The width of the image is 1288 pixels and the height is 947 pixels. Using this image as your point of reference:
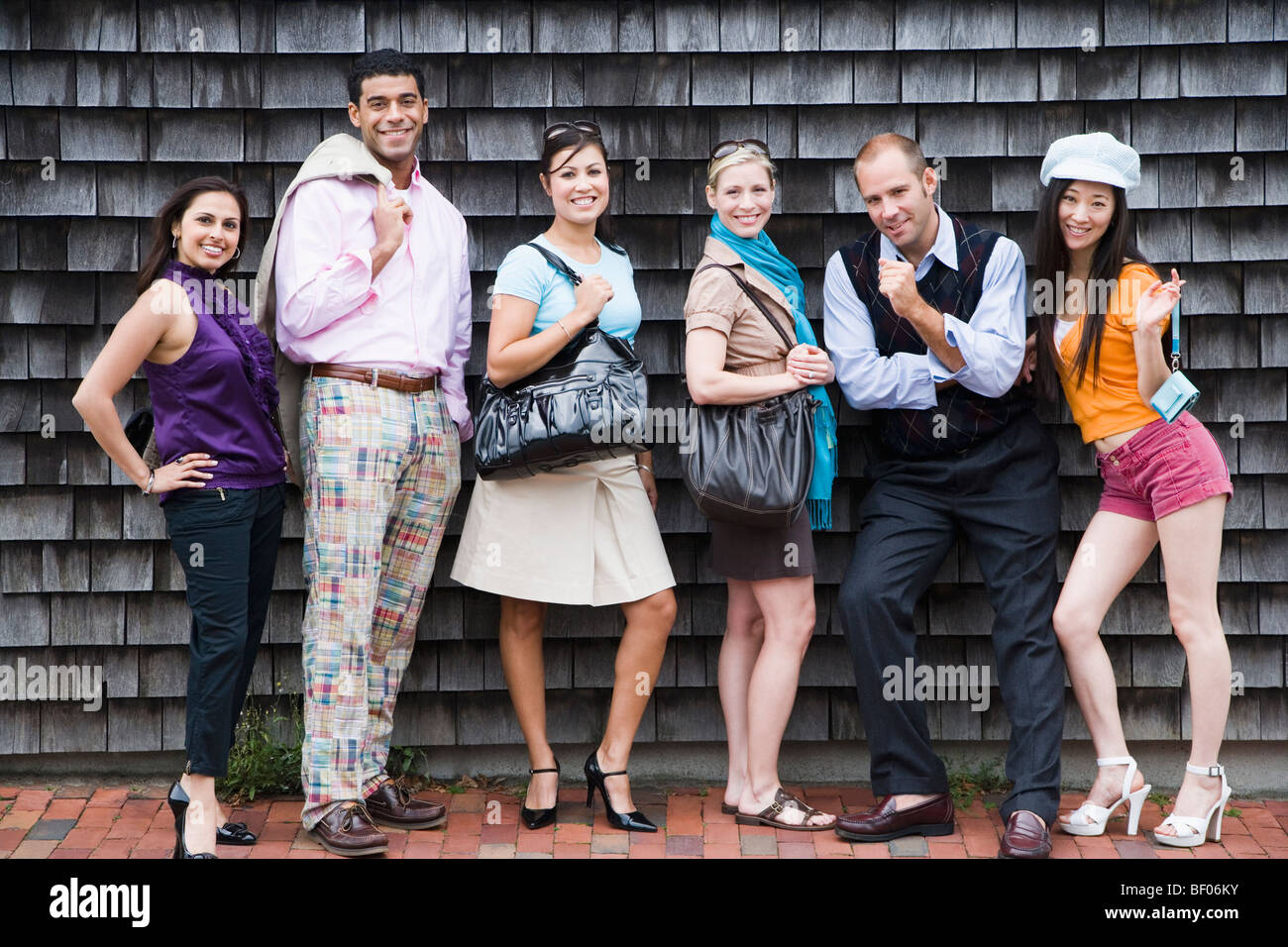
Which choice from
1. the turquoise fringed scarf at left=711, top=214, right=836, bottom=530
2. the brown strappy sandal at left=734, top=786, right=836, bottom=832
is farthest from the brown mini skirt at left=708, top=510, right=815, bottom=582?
the brown strappy sandal at left=734, top=786, right=836, bottom=832

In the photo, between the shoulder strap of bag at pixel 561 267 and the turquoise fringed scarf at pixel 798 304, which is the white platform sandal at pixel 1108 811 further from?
the shoulder strap of bag at pixel 561 267

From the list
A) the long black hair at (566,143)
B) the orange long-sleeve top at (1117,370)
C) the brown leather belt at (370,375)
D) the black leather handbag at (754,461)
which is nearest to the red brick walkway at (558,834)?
the black leather handbag at (754,461)

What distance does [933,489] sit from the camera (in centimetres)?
378

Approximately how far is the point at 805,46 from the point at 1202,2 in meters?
1.22

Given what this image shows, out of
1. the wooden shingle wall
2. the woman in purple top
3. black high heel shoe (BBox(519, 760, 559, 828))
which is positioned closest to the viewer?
the woman in purple top

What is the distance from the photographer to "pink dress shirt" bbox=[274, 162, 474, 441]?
11.4 feet

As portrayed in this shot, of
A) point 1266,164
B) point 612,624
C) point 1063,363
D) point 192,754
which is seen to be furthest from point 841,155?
point 192,754

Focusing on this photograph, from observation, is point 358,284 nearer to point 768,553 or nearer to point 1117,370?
point 768,553

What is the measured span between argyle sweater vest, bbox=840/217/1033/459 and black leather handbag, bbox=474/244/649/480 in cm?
73

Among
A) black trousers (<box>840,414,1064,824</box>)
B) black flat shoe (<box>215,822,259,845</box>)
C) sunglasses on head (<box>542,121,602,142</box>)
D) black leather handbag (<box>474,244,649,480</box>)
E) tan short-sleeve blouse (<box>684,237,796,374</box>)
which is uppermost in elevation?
sunglasses on head (<box>542,121,602,142</box>)

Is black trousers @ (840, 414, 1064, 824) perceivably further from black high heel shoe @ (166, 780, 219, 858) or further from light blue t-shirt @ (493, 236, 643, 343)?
black high heel shoe @ (166, 780, 219, 858)

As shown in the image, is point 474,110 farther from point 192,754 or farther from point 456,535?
point 192,754

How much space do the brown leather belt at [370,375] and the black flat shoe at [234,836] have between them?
1.29 metres

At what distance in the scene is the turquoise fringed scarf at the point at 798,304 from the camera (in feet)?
12.1
